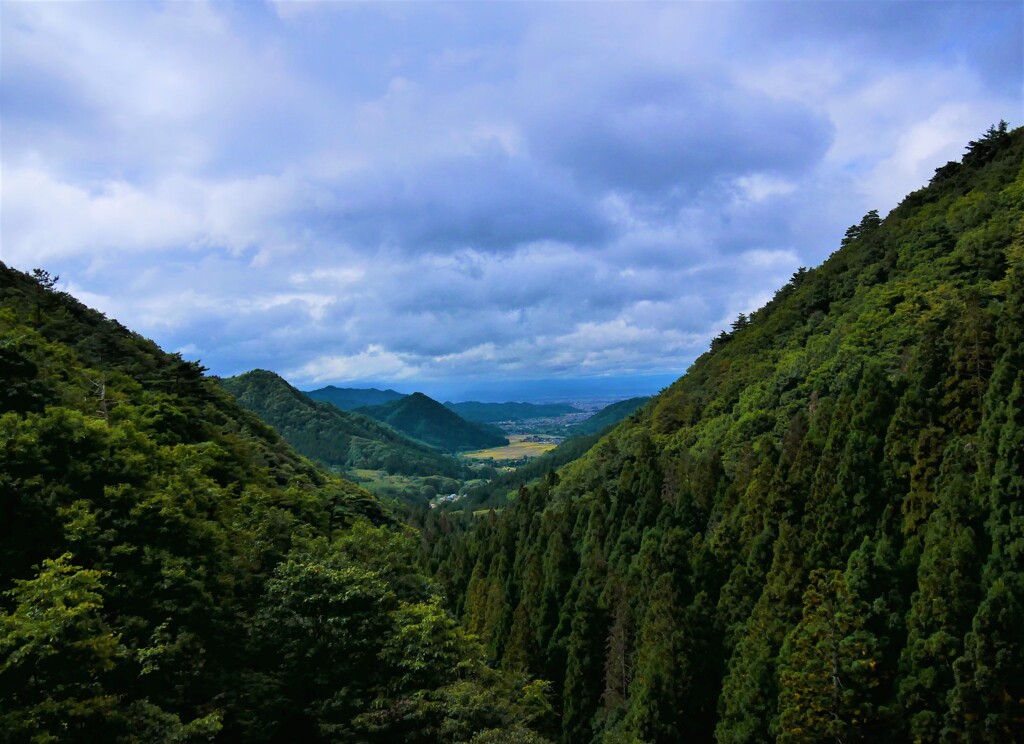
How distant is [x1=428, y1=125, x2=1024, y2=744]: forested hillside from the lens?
16.4 metres

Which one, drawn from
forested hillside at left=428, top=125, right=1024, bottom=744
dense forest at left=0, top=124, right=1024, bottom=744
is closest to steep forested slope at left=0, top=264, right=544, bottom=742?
dense forest at left=0, top=124, right=1024, bottom=744

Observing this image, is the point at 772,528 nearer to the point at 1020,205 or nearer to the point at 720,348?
the point at 1020,205

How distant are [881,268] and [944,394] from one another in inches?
1000

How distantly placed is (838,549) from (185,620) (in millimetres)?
20190

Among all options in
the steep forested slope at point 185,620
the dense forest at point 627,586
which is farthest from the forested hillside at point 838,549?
the steep forested slope at point 185,620

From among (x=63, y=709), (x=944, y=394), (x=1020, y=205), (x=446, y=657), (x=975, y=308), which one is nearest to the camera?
(x=63, y=709)

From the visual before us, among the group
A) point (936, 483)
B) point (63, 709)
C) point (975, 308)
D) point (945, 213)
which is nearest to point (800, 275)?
point (945, 213)

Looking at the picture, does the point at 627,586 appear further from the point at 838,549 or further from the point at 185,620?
the point at 185,620

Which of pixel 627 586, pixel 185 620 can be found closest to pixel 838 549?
pixel 627 586

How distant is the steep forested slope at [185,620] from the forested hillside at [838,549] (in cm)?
808

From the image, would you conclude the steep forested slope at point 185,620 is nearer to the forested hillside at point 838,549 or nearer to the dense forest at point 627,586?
the dense forest at point 627,586

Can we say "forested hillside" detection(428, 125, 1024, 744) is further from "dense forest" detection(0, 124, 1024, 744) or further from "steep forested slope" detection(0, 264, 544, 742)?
"steep forested slope" detection(0, 264, 544, 742)

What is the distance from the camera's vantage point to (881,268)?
41562 millimetres

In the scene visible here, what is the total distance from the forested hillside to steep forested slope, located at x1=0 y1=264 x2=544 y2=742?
808 cm
